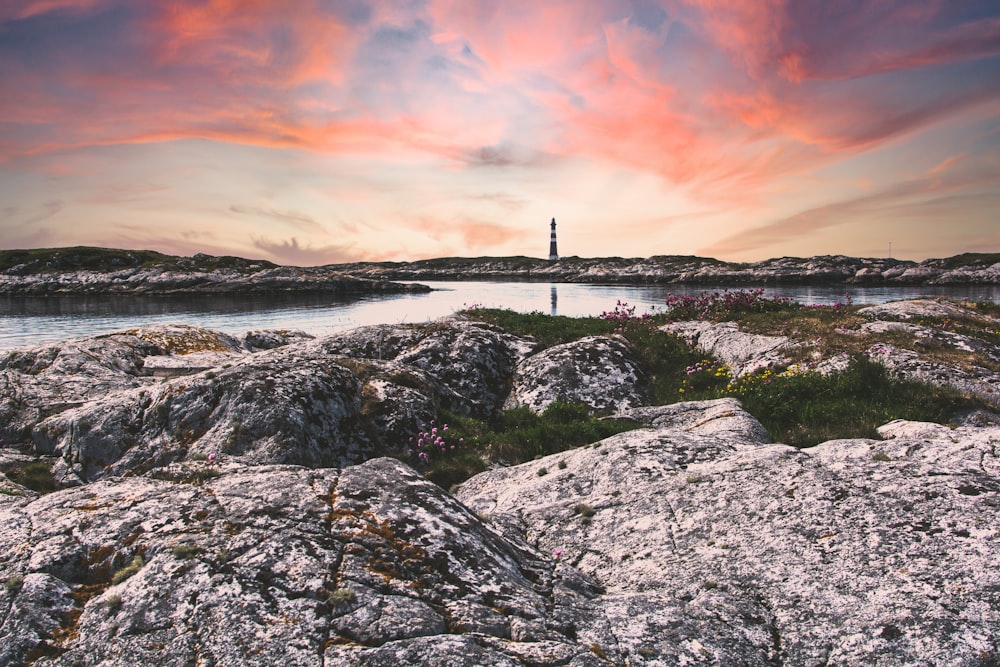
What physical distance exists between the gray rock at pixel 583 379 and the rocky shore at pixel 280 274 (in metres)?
97.6

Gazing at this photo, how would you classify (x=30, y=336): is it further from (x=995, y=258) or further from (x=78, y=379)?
(x=995, y=258)

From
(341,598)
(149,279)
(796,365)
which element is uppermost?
(149,279)

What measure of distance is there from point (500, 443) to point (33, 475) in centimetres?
933

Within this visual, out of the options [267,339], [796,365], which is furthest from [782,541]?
[267,339]

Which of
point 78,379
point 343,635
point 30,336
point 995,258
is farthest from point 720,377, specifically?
point 995,258

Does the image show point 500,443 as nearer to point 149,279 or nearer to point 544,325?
point 544,325

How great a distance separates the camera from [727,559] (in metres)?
5.79

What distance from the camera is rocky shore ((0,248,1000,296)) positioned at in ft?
364

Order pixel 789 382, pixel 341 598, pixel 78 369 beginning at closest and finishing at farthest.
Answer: pixel 341 598
pixel 789 382
pixel 78 369

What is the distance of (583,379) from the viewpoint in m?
16.4

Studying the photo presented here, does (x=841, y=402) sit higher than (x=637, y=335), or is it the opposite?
(x=637, y=335)

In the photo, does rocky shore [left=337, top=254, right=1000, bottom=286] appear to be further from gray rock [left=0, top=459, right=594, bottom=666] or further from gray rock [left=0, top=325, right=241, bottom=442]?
gray rock [left=0, top=459, right=594, bottom=666]

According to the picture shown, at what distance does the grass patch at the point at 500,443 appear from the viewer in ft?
36.1

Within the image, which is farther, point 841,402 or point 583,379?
point 583,379
